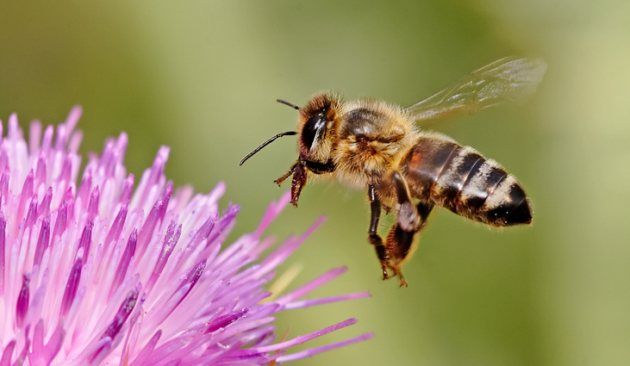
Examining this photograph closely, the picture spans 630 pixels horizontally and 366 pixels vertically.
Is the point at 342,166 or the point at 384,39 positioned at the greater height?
the point at 384,39

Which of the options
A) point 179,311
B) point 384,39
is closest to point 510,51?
point 384,39

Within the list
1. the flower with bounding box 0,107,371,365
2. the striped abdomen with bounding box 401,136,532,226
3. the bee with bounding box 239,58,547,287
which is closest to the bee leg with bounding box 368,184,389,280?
the bee with bounding box 239,58,547,287

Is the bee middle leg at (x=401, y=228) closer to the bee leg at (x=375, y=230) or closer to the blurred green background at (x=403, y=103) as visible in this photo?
the bee leg at (x=375, y=230)

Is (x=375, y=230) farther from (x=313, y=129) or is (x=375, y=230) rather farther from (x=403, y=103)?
(x=403, y=103)

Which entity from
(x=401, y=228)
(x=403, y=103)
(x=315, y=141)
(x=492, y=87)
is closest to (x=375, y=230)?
(x=401, y=228)

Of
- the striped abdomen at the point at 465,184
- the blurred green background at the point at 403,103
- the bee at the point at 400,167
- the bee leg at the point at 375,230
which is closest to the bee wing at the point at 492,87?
the bee at the point at 400,167

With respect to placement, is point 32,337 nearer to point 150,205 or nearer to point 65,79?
point 150,205
